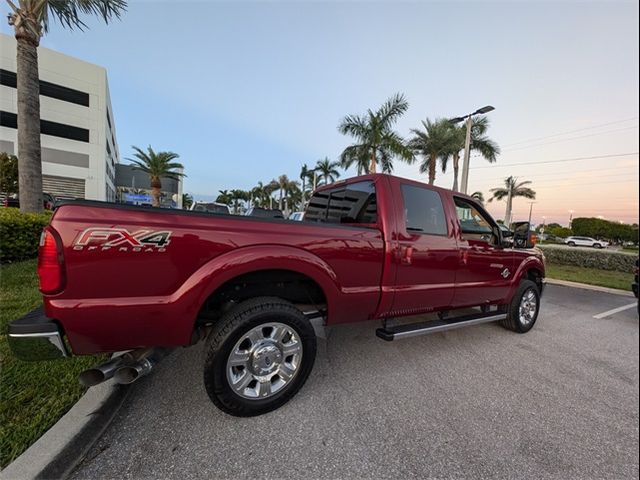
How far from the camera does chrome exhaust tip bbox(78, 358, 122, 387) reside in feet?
6.38

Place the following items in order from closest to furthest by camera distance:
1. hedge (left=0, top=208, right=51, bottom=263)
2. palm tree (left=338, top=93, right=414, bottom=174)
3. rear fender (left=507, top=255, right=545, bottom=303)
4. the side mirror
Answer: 1. the side mirror
2. rear fender (left=507, top=255, right=545, bottom=303)
3. hedge (left=0, top=208, right=51, bottom=263)
4. palm tree (left=338, top=93, right=414, bottom=174)

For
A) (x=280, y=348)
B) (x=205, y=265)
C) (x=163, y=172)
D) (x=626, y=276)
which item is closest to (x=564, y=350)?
(x=280, y=348)

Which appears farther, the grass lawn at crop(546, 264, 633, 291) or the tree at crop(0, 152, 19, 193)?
the tree at crop(0, 152, 19, 193)

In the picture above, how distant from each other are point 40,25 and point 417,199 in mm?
10325

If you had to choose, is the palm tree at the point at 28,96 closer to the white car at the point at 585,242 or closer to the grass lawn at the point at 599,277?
the grass lawn at the point at 599,277

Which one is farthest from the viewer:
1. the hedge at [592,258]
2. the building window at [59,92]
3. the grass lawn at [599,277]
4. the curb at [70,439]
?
the building window at [59,92]

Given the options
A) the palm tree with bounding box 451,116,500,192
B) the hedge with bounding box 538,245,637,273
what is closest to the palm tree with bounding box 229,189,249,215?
the palm tree with bounding box 451,116,500,192

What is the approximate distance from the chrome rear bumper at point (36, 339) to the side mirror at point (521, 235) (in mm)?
4677

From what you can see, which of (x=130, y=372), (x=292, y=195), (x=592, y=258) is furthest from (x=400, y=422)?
(x=292, y=195)

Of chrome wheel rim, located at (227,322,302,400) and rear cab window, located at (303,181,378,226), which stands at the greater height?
rear cab window, located at (303,181,378,226)

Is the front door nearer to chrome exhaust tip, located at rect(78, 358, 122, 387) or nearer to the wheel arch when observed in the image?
the wheel arch

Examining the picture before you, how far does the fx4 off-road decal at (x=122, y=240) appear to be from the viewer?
1792mm

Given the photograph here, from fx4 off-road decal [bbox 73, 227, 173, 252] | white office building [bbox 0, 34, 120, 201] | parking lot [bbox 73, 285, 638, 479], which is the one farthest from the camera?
white office building [bbox 0, 34, 120, 201]

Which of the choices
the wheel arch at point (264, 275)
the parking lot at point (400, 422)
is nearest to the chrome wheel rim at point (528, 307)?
the parking lot at point (400, 422)
